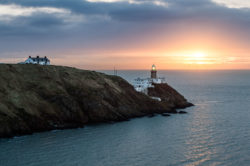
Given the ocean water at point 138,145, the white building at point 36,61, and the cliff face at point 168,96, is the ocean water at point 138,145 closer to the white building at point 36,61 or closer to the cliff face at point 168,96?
the cliff face at point 168,96

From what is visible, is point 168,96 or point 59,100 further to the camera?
point 168,96

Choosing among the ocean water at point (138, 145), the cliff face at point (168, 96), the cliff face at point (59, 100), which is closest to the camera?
the ocean water at point (138, 145)

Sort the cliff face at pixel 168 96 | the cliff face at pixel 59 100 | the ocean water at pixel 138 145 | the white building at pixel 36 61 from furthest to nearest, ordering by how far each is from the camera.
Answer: the white building at pixel 36 61 < the cliff face at pixel 168 96 < the cliff face at pixel 59 100 < the ocean water at pixel 138 145

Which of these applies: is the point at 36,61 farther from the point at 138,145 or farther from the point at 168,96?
the point at 138,145

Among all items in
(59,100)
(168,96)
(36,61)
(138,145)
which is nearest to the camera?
(138,145)

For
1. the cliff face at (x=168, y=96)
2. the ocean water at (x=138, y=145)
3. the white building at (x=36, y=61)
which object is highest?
the white building at (x=36, y=61)

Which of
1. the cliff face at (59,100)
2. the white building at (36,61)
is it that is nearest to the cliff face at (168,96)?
the cliff face at (59,100)

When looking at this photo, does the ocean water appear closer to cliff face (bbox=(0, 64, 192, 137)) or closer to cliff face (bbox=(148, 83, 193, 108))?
cliff face (bbox=(0, 64, 192, 137))

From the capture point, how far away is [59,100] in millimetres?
69562

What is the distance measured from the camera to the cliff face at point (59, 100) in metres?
61.5

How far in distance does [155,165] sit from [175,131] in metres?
22.2

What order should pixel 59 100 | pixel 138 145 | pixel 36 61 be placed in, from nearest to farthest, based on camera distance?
pixel 138 145 → pixel 59 100 → pixel 36 61

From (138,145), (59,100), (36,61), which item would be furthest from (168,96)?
(36,61)

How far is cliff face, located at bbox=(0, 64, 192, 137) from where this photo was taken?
61.5 meters
